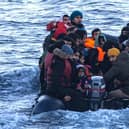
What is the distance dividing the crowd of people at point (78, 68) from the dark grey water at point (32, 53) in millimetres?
413

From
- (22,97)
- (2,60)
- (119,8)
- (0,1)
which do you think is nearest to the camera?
(22,97)

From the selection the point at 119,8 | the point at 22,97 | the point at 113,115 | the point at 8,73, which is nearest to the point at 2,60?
the point at 8,73

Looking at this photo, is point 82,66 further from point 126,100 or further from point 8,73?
point 8,73

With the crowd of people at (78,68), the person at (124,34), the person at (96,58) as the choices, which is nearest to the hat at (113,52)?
the crowd of people at (78,68)

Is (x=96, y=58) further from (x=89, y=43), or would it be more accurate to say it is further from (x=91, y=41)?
(x=91, y=41)

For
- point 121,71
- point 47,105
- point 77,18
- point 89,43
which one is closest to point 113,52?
point 121,71

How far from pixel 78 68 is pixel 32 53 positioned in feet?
22.7

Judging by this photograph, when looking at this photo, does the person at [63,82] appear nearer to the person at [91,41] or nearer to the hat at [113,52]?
the hat at [113,52]

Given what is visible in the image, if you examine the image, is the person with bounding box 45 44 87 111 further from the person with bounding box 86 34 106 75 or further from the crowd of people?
the person with bounding box 86 34 106 75

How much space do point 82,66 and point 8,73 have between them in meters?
4.16

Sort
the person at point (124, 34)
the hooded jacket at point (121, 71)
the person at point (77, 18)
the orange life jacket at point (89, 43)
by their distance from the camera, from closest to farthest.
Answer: the hooded jacket at point (121, 71)
the orange life jacket at point (89, 43)
the person at point (124, 34)
the person at point (77, 18)

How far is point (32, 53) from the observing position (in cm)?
1978

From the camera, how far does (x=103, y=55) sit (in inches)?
548

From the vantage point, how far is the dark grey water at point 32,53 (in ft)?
41.3
